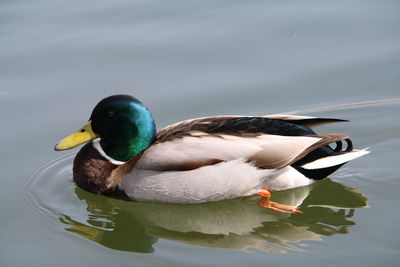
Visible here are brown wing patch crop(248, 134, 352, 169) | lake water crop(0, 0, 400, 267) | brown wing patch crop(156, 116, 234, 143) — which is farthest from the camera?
brown wing patch crop(156, 116, 234, 143)

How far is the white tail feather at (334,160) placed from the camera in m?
6.41

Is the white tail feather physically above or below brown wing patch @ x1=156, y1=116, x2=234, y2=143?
below

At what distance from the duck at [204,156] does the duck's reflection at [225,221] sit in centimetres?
10

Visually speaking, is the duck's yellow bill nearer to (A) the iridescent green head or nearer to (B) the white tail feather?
(A) the iridescent green head

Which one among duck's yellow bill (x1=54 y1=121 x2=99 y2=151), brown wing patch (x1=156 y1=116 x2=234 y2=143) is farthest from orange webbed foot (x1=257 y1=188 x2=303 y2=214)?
duck's yellow bill (x1=54 y1=121 x2=99 y2=151)

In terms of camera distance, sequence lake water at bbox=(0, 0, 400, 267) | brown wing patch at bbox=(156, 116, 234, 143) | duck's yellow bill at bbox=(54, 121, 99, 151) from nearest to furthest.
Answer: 1. lake water at bbox=(0, 0, 400, 267)
2. brown wing patch at bbox=(156, 116, 234, 143)
3. duck's yellow bill at bbox=(54, 121, 99, 151)

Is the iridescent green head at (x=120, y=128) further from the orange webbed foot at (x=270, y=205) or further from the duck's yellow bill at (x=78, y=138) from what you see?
the orange webbed foot at (x=270, y=205)

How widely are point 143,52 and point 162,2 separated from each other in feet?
5.19

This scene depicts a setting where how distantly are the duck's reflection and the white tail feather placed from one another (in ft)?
1.09

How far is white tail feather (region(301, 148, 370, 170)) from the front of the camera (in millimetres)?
6406

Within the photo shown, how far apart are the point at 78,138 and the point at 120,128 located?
386mm

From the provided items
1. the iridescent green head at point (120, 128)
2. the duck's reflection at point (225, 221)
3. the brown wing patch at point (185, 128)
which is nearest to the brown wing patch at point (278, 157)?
the duck's reflection at point (225, 221)

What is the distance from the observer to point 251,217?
638 cm

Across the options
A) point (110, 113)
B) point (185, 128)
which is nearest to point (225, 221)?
point (185, 128)
